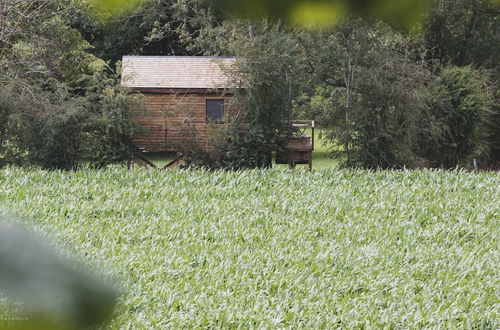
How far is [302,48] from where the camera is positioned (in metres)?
17.0

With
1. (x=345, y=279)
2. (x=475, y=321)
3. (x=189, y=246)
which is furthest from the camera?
(x=189, y=246)

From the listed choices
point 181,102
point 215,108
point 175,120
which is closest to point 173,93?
point 181,102

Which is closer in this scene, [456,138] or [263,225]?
[263,225]

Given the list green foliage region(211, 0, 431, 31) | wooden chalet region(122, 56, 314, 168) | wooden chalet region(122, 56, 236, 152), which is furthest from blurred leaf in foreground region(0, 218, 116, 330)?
wooden chalet region(122, 56, 236, 152)

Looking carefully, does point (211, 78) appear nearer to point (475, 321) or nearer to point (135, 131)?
point (135, 131)

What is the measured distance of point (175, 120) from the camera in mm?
17547

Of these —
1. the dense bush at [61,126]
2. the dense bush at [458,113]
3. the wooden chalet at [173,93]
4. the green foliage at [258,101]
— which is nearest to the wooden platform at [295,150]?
the green foliage at [258,101]

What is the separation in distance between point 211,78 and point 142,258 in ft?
42.5

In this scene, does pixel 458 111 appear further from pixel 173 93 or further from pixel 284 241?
pixel 284 241

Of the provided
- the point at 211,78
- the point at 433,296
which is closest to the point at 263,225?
the point at 433,296

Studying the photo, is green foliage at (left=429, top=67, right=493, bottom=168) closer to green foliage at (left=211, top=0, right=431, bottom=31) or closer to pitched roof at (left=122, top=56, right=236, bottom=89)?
pitched roof at (left=122, top=56, right=236, bottom=89)

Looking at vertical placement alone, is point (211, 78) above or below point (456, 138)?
above

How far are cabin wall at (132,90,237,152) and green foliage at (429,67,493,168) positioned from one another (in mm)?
4549

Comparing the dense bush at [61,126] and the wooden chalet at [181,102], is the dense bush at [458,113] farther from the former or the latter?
the dense bush at [61,126]
